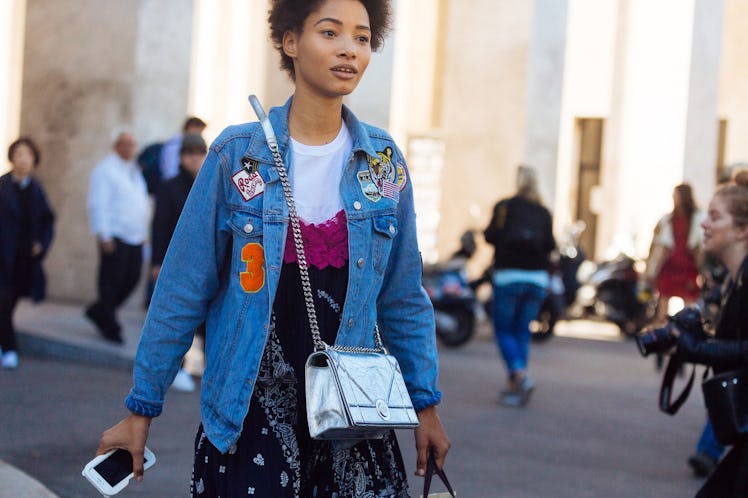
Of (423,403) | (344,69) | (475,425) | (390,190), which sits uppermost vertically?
(344,69)

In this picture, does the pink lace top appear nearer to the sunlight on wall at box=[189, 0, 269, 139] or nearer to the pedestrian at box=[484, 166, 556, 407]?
the pedestrian at box=[484, 166, 556, 407]

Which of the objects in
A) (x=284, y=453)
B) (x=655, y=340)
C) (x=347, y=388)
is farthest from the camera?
(x=655, y=340)

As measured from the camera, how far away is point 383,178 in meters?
3.23

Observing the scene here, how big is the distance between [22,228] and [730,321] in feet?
21.0

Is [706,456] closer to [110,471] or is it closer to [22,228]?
[110,471]

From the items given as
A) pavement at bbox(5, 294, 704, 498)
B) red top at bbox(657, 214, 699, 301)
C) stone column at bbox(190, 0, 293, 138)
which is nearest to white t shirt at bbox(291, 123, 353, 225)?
pavement at bbox(5, 294, 704, 498)

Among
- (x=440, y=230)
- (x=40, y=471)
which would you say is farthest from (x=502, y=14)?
(x=40, y=471)

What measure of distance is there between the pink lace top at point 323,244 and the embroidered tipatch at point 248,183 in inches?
A: 4.6

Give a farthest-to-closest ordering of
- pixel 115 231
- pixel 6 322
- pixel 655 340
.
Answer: pixel 115 231
pixel 6 322
pixel 655 340

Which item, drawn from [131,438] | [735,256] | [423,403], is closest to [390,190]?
[423,403]

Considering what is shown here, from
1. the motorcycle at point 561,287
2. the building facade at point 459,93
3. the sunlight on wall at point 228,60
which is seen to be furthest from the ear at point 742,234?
the sunlight on wall at point 228,60

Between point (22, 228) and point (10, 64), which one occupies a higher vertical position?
point (10, 64)

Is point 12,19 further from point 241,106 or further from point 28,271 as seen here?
point 28,271

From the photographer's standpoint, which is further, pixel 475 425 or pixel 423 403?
pixel 475 425
